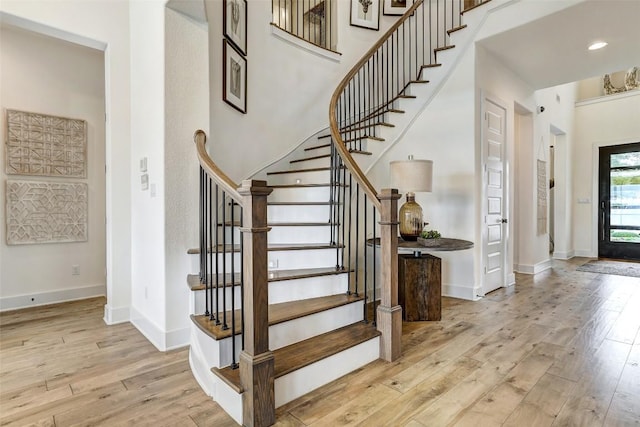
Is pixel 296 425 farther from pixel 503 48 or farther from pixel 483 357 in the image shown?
pixel 503 48

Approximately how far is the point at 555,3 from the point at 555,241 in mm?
5059

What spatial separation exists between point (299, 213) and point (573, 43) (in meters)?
3.65

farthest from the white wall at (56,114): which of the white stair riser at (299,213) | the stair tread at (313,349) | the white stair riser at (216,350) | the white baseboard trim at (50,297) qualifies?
the stair tread at (313,349)

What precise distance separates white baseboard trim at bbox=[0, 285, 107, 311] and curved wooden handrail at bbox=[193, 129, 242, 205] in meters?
2.73

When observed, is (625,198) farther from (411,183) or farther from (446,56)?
(411,183)

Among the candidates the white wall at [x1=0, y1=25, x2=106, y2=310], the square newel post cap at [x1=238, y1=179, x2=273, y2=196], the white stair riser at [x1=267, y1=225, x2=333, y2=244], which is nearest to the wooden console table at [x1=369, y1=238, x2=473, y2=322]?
the white stair riser at [x1=267, y1=225, x2=333, y2=244]

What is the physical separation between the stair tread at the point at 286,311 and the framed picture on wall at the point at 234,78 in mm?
2173

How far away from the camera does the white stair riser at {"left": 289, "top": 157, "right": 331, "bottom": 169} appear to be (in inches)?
153

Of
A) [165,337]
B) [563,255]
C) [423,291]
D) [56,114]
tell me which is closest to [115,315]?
[165,337]

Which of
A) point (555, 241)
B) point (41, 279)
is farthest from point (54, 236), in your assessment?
point (555, 241)

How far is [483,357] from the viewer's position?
2303 mm

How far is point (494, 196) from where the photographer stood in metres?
4.16

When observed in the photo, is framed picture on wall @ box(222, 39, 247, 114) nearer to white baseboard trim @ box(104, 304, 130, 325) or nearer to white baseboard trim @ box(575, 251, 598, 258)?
white baseboard trim @ box(104, 304, 130, 325)

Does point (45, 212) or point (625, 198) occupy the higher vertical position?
point (625, 198)
